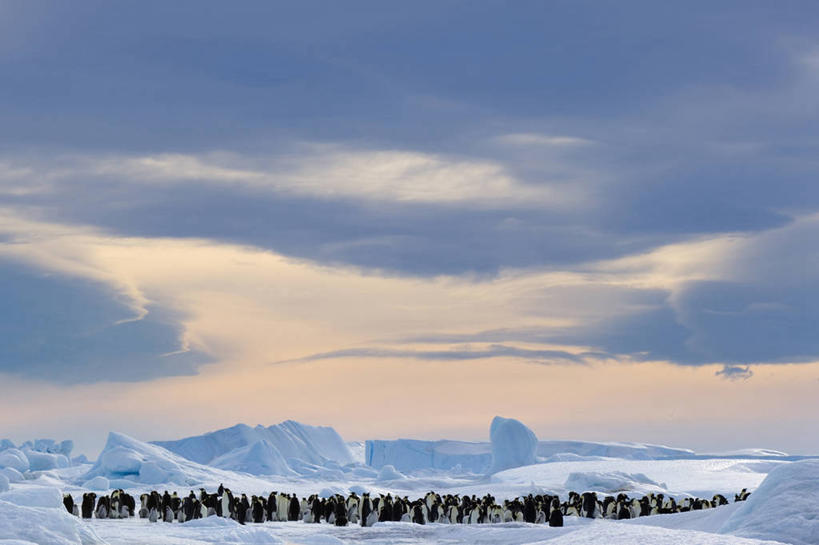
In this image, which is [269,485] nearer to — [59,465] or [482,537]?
[59,465]

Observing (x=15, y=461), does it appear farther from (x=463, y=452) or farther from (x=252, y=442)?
(x=463, y=452)

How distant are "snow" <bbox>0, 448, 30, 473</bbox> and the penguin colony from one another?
121 ft

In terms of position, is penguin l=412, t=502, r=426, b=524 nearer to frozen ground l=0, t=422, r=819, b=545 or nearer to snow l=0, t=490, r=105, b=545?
frozen ground l=0, t=422, r=819, b=545

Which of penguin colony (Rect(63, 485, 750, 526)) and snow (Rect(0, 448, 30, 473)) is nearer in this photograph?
penguin colony (Rect(63, 485, 750, 526))

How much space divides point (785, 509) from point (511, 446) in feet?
247

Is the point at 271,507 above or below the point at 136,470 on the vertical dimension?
below

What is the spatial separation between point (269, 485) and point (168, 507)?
147ft

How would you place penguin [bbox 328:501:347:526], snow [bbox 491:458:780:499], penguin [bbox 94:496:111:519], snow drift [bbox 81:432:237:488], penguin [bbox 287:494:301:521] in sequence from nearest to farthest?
penguin [bbox 328:501:347:526] → penguin [bbox 94:496:111:519] → penguin [bbox 287:494:301:521] → snow [bbox 491:458:780:499] → snow drift [bbox 81:432:237:488]

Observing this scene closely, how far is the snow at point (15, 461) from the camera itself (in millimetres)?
74062

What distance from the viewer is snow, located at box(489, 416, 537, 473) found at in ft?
301

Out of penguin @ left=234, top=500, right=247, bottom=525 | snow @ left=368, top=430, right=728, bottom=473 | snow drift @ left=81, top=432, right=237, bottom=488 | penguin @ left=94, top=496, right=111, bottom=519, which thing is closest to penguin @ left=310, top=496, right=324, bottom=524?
penguin @ left=234, top=500, right=247, bottom=525

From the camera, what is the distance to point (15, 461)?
7500cm

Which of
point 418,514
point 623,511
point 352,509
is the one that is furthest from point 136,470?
point 623,511

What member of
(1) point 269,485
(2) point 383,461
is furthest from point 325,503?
(2) point 383,461
